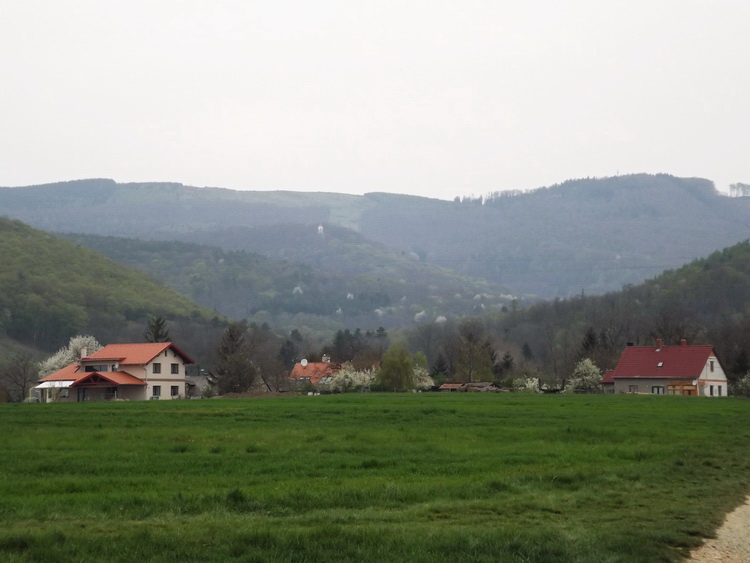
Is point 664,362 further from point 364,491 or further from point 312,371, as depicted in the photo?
point 364,491

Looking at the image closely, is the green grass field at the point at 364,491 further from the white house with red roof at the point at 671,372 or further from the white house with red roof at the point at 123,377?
the white house with red roof at the point at 671,372

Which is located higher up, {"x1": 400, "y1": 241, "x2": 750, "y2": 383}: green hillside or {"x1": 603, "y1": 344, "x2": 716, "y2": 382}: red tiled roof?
{"x1": 400, "y1": 241, "x2": 750, "y2": 383}: green hillside

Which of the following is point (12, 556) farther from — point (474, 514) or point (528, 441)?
point (528, 441)

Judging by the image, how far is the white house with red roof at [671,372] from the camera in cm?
9106

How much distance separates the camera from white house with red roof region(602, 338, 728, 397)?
91.1 metres

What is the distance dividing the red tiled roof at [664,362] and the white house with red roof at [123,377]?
43967 millimetres

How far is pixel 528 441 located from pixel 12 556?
20701 millimetres

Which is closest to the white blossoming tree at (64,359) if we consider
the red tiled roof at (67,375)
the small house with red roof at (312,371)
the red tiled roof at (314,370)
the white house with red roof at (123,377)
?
the red tiled roof at (67,375)

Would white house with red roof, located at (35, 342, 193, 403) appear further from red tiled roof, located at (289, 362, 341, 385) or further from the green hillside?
the green hillside

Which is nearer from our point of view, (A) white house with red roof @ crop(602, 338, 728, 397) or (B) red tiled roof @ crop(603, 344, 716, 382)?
(A) white house with red roof @ crop(602, 338, 728, 397)

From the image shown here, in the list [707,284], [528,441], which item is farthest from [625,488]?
[707,284]

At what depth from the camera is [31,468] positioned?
70.6 ft

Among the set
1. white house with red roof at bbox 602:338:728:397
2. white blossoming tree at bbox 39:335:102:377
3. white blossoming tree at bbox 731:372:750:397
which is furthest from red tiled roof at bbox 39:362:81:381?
white blossoming tree at bbox 731:372:750:397

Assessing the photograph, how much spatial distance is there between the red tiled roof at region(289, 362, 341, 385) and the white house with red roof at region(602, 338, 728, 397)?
135 ft
